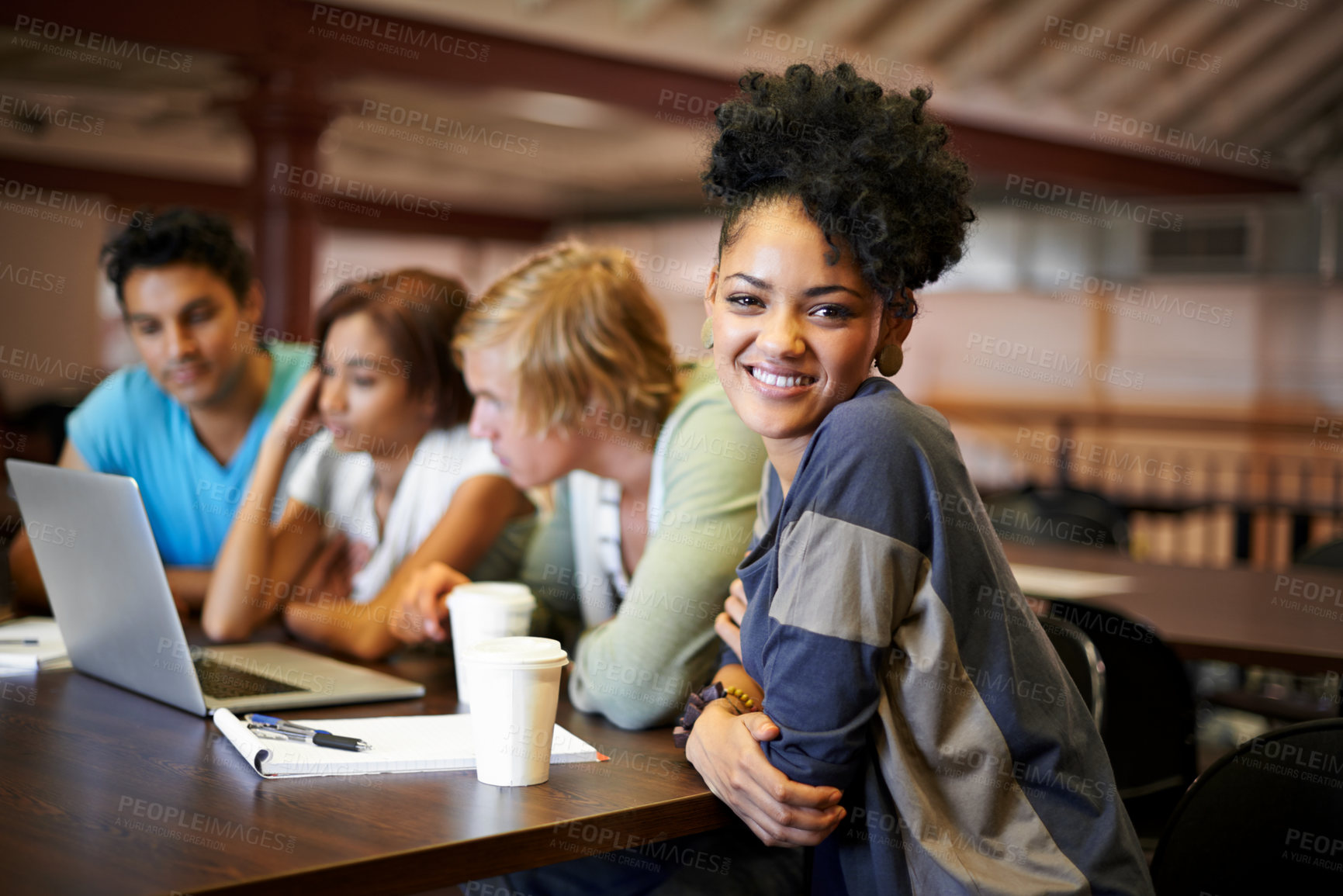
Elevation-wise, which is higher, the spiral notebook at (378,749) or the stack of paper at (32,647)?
the spiral notebook at (378,749)

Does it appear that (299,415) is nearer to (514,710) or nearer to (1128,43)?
(514,710)

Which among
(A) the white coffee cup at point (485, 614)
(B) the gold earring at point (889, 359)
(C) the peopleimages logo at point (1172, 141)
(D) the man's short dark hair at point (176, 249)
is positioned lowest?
(A) the white coffee cup at point (485, 614)

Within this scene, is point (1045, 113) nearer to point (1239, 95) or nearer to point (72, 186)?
point (1239, 95)

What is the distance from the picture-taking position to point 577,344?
162cm

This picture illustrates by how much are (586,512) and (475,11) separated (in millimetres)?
4383

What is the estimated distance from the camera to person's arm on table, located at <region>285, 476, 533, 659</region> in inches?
66.4

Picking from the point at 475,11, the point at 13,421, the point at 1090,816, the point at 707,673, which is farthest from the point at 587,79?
the point at 1090,816

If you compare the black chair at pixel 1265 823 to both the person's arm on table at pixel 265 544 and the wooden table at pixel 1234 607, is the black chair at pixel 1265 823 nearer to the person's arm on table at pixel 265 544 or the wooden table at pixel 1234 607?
the wooden table at pixel 1234 607

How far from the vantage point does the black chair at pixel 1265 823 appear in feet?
3.93

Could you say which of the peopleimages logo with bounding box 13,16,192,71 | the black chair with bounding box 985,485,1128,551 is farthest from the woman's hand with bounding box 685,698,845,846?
the peopleimages logo with bounding box 13,16,192,71

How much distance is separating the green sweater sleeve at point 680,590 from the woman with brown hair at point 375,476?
0.44 metres

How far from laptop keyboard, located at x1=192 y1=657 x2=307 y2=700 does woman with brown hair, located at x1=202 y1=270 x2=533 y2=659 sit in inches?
7.9

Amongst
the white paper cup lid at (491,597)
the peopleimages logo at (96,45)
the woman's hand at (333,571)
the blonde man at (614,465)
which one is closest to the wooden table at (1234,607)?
the blonde man at (614,465)

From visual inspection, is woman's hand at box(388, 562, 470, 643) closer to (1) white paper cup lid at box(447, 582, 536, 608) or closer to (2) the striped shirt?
(1) white paper cup lid at box(447, 582, 536, 608)
